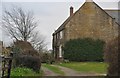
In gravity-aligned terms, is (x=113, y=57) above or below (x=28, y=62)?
above

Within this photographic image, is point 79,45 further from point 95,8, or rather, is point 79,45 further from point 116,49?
point 116,49

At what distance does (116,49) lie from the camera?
1577cm

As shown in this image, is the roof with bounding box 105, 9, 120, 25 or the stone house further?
the roof with bounding box 105, 9, 120, 25

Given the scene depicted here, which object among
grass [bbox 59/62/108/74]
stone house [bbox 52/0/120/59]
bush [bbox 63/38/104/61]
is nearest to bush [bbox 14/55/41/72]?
grass [bbox 59/62/108/74]

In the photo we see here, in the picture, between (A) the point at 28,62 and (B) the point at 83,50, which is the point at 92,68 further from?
(B) the point at 83,50

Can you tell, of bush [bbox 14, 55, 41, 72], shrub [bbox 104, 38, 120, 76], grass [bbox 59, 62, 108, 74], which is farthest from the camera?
grass [bbox 59, 62, 108, 74]

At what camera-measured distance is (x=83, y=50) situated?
5366 centimetres

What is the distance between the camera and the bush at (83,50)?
53344 millimetres

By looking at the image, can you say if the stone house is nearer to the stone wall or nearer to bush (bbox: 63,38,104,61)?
the stone wall

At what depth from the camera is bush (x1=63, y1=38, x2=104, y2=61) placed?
2100 inches

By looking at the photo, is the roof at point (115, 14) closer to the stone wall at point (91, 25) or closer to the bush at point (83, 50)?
the stone wall at point (91, 25)

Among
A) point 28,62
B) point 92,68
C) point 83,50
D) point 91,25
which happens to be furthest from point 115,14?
point 28,62

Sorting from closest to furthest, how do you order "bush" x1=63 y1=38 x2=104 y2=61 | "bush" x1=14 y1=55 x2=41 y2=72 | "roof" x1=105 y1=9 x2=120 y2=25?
1. "bush" x1=14 y1=55 x2=41 y2=72
2. "bush" x1=63 y1=38 x2=104 y2=61
3. "roof" x1=105 y1=9 x2=120 y2=25

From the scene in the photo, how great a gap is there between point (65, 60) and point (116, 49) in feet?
124
